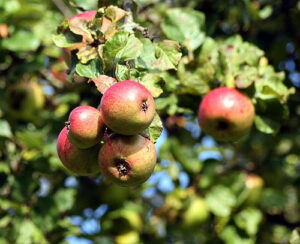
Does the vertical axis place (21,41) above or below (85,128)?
below

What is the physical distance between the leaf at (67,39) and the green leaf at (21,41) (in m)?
0.85

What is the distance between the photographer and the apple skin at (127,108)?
1217 millimetres

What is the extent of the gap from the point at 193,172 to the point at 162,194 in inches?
24.7

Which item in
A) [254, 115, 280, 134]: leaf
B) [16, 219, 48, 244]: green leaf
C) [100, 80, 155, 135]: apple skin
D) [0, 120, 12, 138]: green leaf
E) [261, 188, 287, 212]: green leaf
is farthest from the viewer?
[261, 188, 287, 212]: green leaf

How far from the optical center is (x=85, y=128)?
49.4 inches

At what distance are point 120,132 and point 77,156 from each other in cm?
13

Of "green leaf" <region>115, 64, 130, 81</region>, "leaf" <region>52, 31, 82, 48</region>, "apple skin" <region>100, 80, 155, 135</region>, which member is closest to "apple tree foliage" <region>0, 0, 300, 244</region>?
"leaf" <region>52, 31, 82, 48</region>

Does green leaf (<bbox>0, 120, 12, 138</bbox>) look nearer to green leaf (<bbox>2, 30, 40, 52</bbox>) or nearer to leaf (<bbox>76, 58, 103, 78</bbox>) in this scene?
green leaf (<bbox>2, 30, 40, 52</bbox>)

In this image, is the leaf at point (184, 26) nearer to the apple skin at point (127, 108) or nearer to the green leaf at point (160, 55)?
the green leaf at point (160, 55)

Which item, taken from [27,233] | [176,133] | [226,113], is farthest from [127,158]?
[176,133]

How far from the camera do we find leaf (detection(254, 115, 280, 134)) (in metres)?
1.88

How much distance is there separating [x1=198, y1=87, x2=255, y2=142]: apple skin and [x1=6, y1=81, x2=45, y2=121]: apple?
3.52 feet

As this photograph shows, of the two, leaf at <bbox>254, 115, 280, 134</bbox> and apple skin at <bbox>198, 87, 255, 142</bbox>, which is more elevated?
apple skin at <bbox>198, 87, 255, 142</bbox>

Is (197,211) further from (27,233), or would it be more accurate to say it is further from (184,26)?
(184,26)
